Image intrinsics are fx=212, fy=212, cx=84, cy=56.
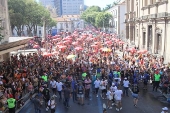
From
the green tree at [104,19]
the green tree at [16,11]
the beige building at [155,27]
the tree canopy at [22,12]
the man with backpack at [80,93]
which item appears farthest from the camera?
the green tree at [104,19]

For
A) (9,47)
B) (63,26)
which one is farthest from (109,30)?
(9,47)

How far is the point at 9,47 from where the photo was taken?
18.8 metres

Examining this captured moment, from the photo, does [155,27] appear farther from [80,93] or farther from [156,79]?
[80,93]

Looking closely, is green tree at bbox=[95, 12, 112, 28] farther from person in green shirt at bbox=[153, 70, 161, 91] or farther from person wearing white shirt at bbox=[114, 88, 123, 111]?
person wearing white shirt at bbox=[114, 88, 123, 111]

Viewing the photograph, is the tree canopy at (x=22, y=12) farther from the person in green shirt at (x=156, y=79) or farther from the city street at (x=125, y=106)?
the city street at (x=125, y=106)

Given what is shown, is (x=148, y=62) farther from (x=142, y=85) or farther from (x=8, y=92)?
(x=8, y=92)

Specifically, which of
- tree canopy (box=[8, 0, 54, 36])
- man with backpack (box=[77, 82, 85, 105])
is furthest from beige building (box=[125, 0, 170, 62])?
tree canopy (box=[8, 0, 54, 36])

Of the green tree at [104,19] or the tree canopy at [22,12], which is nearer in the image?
the tree canopy at [22,12]

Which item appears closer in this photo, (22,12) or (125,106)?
(125,106)

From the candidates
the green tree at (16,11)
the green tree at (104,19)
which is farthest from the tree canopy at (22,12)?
the green tree at (104,19)

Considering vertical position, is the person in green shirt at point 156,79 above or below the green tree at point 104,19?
below

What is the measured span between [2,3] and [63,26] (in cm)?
8756

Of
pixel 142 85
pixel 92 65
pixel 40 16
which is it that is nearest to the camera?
pixel 142 85

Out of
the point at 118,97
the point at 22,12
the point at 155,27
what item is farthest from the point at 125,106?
the point at 22,12
